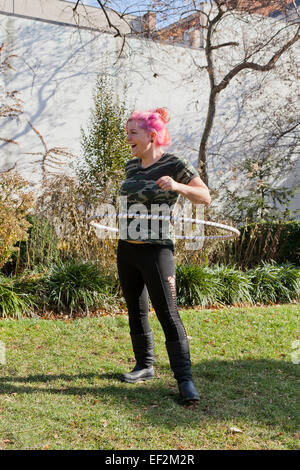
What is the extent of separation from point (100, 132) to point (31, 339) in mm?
5973

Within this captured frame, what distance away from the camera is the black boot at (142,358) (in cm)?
323

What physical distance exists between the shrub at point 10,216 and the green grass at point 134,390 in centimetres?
94

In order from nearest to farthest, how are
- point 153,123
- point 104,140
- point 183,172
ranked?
point 183,172, point 153,123, point 104,140

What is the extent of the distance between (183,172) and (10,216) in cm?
295

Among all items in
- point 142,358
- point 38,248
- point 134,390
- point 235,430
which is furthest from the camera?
point 38,248

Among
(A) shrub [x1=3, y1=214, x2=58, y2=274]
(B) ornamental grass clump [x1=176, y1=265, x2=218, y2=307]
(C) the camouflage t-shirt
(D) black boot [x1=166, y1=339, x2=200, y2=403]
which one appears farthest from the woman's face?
(A) shrub [x1=3, y1=214, x2=58, y2=274]

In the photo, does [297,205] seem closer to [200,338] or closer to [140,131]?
[200,338]

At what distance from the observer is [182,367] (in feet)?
9.39

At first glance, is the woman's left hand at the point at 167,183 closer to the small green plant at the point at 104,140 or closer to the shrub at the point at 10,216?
the shrub at the point at 10,216

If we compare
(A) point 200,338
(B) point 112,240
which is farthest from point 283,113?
(A) point 200,338

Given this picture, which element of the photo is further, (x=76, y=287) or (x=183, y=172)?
(x=76, y=287)

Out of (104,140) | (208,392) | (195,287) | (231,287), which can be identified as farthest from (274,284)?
(104,140)

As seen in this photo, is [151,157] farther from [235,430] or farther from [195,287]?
[195,287]

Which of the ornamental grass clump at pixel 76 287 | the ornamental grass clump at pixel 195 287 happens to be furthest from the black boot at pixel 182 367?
the ornamental grass clump at pixel 195 287
